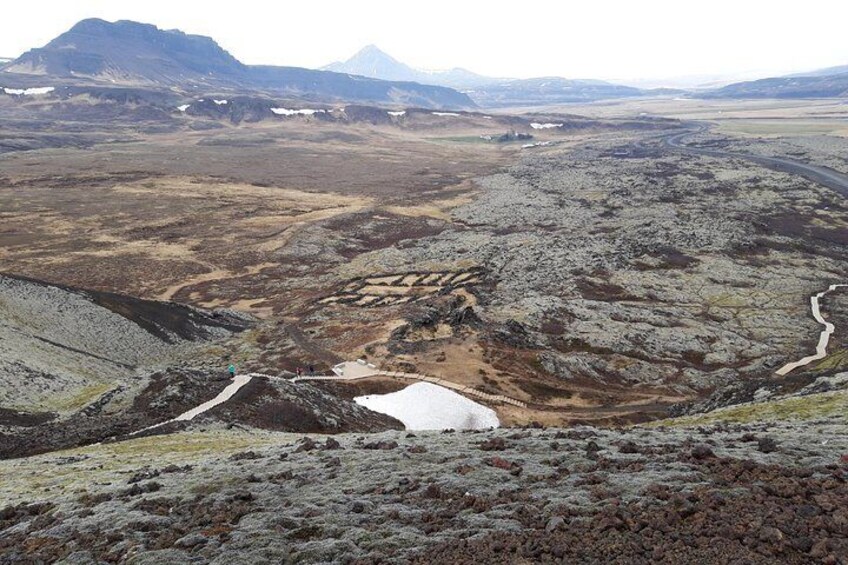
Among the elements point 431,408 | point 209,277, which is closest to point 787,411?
point 431,408

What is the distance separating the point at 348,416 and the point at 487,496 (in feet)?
93.1

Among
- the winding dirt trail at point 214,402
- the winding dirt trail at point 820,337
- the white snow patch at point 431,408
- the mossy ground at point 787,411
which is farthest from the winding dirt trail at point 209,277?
the winding dirt trail at point 820,337

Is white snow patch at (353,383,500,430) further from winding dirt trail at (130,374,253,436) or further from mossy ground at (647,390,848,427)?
mossy ground at (647,390,848,427)

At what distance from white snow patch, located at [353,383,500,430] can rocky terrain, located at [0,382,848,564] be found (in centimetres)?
2114

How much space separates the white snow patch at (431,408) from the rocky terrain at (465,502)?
2114cm

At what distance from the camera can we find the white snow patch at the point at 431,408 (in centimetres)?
4841

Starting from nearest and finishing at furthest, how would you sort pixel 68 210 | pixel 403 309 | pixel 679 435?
pixel 679 435 → pixel 403 309 → pixel 68 210

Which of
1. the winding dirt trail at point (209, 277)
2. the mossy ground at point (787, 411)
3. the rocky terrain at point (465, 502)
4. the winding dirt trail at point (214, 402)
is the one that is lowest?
the winding dirt trail at point (209, 277)

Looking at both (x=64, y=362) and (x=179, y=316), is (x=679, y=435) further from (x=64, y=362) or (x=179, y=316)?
(x=179, y=316)

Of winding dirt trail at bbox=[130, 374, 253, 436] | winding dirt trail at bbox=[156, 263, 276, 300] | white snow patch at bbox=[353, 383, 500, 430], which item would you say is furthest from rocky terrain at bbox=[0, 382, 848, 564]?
winding dirt trail at bbox=[156, 263, 276, 300]

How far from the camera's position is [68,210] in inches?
5768

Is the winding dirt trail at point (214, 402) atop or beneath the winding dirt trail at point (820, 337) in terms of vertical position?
atop

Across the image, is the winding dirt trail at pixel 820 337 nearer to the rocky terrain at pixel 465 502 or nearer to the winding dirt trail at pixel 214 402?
the rocky terrain at pixel 465 502

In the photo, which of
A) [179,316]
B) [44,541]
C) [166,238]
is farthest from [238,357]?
[166,238]
